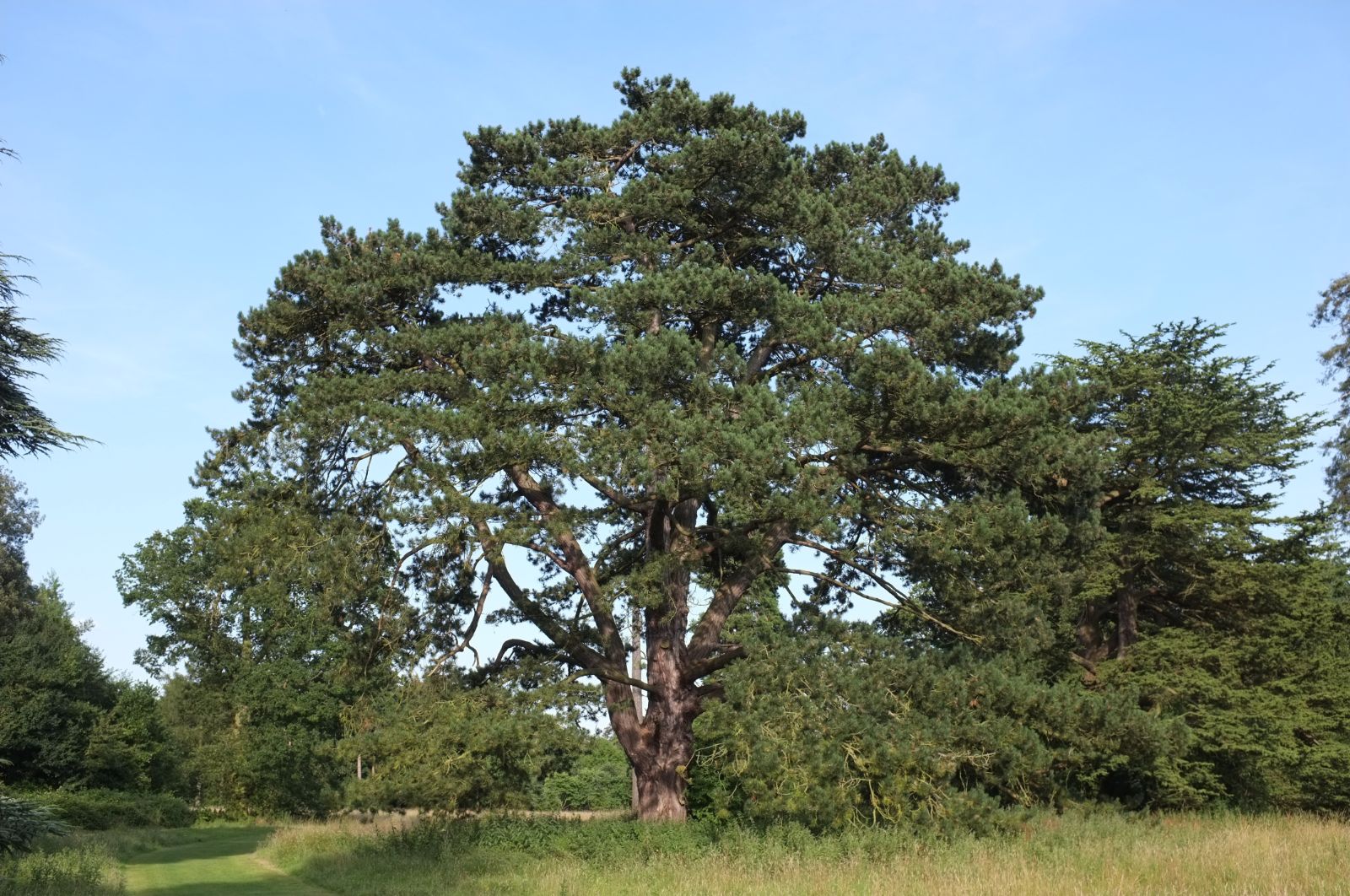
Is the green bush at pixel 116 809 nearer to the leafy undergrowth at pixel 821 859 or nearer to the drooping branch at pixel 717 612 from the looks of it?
the leafy undergrowth at pixel 821 859

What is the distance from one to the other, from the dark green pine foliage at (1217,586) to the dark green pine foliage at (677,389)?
7.10 metres

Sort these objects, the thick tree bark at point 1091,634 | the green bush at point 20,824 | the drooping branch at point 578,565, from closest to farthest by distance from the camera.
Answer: the green bush at point 20,824 → the drooping branch at point 578,565 → the thick tree bark at point 1091,634

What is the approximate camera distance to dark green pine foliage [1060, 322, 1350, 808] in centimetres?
2403

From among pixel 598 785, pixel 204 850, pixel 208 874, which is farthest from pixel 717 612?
pixel 598 785

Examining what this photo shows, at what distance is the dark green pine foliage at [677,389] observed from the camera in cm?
1636

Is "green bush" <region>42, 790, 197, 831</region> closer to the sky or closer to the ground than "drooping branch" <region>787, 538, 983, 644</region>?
closer to the ground

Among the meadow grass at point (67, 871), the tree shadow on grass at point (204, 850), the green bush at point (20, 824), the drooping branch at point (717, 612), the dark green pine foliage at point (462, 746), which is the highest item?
the drooping branch at point (717, 612)

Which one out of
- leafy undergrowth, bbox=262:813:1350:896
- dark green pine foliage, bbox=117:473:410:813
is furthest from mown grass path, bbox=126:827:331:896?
dark green pine foliage, bbox=117:473:410:813

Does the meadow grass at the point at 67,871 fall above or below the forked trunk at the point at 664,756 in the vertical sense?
below

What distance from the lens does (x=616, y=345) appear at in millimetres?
16906

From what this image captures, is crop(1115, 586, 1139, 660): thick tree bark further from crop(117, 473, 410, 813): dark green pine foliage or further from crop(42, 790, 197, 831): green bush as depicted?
crop(42, 790, 197, 831): green bush

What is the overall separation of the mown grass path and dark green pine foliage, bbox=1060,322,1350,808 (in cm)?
1701

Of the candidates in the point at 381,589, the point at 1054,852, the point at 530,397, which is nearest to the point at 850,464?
the point at 530,397

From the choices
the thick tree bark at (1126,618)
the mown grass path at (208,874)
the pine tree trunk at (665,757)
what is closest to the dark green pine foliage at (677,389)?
the pine tree trunk at (665,757)
